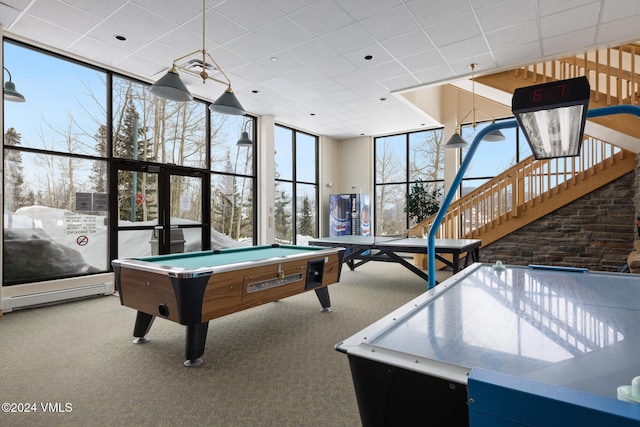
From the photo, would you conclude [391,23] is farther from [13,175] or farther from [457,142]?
[13,175]

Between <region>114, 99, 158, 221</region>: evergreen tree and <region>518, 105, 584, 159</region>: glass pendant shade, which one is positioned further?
<region>114, 99, 158, 221</region>: evergreen tree

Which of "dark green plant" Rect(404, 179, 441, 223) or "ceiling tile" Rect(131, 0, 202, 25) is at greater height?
"ceiling tile" Rect(131, 0, 202, 25)

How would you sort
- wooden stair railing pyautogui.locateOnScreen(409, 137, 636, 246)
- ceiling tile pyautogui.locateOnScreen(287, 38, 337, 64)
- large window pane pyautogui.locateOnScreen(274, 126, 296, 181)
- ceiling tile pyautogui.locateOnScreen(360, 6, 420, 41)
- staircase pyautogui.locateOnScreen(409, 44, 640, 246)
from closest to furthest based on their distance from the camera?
ceiling tile pyautogui.locateOnScreen(360, 6, 420, 41) < ceiling tile pyautogui.locateOnScreen(287, 38, 337, 64) < staircase pyautogui.locateOnScreen(409, 44, 640, 246) < wooden stair railing pyautogui.locateOnScreen(409, 137, 636, 246) < large window pane pyautogui.locateOnScreen(274, 126, 296, 181)

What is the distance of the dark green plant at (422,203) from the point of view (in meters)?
8.24

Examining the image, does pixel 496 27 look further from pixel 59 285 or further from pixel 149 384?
pixel 59 285

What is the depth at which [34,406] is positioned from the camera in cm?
212

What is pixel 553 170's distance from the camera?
6.05 metres

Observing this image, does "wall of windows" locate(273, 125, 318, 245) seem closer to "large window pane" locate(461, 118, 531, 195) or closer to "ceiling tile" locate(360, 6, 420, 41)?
"large window pane" locate(461, 118, 531, 195)

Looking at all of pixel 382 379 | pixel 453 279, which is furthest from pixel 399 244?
pixel 382 379

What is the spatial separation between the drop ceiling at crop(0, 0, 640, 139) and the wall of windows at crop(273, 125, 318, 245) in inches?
112

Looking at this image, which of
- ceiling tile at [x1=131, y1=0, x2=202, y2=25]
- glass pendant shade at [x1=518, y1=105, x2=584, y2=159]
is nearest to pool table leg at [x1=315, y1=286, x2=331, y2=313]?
glass pendant shade at [x1=518, y1=105, x2=584, y2=159]

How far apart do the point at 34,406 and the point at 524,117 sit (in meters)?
3.14

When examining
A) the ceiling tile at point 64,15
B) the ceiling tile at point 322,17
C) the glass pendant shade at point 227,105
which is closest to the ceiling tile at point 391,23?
the ceiling tile at point 322,17

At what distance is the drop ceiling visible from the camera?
3.58 meters
